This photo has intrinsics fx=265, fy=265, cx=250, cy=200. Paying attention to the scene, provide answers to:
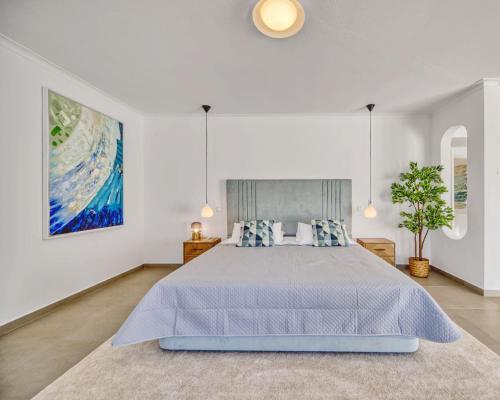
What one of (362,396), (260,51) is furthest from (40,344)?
(260,51)

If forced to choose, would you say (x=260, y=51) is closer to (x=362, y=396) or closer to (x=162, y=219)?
(x=362, y=396)

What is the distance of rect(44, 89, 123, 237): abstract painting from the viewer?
2.89 metres

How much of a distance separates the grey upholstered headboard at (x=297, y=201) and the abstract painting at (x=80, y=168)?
80.6 inches

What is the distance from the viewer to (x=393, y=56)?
2623 millimetres

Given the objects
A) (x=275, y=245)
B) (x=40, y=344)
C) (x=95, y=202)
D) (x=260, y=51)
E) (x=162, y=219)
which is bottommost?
(x=40, y=344)

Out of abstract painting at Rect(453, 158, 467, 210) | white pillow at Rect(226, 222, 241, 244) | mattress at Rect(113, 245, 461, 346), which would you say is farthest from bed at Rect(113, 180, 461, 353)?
abstract painting at Rect(453, 158, 467, 210)

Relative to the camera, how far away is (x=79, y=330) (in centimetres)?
252

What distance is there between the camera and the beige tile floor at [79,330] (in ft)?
6.21

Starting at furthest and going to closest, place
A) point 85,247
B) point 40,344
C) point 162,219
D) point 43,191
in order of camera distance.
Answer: point 162,219
point 85,247
point 43,191
point 40,344

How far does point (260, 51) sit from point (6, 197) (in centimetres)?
276

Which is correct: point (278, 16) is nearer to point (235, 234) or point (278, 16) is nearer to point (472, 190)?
point (235, 234)

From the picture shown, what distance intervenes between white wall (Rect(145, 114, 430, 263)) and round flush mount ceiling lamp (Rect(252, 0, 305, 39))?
8.65ft

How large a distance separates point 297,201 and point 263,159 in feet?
3.06

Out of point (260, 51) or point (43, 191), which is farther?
point (43, 191)
